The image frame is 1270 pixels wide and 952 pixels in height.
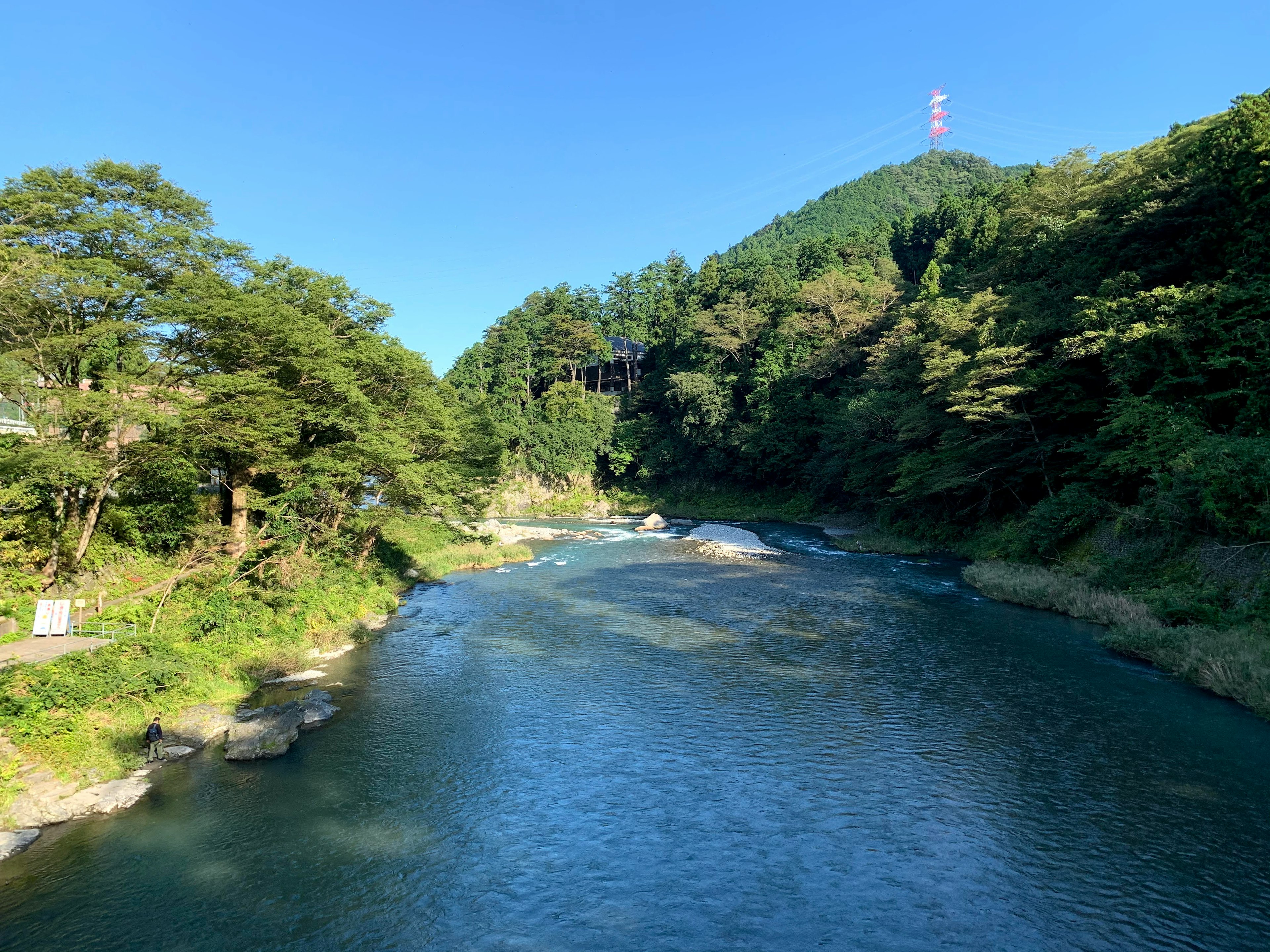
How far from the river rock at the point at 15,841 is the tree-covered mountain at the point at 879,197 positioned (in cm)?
12063

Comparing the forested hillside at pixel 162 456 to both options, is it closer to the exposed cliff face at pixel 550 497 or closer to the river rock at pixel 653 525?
the river rock at pixel 653 525

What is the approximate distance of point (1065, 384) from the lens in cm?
3075

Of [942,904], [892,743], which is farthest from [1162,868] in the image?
[892,743]

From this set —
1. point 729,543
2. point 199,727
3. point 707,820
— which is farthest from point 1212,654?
point 729,543

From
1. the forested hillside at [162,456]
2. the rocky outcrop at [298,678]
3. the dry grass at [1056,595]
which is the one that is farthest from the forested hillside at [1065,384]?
the forested hillside at [162,456]

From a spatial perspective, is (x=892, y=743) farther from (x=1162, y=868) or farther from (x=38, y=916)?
(x=38, y=916)

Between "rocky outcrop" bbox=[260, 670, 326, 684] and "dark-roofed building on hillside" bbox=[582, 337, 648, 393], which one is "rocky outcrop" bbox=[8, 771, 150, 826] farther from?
"dark-roofed building on hillside" bbox=[582, 337, 648, 393]

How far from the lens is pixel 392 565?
3369 centimetres

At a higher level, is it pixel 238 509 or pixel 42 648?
pixel 238 509

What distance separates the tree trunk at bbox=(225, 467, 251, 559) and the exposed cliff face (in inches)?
1787

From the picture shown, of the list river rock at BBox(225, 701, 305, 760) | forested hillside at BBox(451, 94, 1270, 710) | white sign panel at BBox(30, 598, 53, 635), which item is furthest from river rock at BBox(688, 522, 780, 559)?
Answer: white sign panel at BBox(30, 598, 53, 635)

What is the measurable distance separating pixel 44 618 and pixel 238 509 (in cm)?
891

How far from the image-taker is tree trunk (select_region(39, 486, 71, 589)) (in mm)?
18656

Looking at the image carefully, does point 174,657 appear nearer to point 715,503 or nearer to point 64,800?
point 64,800
